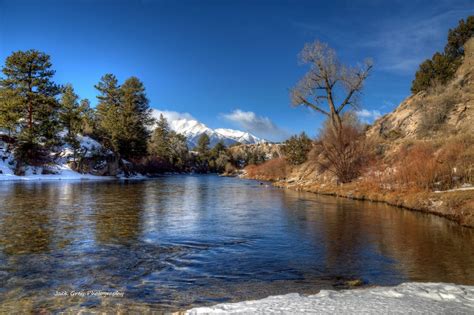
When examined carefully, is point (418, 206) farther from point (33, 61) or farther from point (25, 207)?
point (33, 61)

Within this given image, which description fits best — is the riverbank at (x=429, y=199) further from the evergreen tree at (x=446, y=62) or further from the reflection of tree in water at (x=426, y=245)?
the evergreen tree at (x=446, y=62)

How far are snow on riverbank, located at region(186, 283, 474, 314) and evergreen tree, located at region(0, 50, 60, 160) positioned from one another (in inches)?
1962

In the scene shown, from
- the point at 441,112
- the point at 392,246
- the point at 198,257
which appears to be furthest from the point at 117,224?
the point at 441,112

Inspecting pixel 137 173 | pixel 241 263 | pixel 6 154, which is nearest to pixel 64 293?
pixel 241 263

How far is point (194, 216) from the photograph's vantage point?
15.9 m

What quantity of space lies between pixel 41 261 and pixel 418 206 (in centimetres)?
1847

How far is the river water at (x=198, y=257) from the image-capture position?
5836mm

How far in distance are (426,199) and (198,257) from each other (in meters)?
15.1

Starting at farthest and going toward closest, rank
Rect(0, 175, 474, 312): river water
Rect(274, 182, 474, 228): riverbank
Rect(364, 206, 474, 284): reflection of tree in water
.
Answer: Rect(274, 182, 474, 228): riverbank, Rect(364, 206, 474, 284): reflection of tree in water, Rect(0, 175, 474, 312): river water

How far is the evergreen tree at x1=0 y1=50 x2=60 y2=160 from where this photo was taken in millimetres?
44156

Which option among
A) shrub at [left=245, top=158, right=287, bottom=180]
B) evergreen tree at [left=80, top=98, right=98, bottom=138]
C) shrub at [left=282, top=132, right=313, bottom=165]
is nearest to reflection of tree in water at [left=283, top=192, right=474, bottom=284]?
shrub at [left=282, top=132, right=313, bottom=165]

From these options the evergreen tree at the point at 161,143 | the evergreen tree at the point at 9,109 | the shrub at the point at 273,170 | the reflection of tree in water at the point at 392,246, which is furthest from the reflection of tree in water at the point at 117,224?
the evergreen tree at the point at 161,143

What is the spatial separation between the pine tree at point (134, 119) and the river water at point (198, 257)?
2044 inches

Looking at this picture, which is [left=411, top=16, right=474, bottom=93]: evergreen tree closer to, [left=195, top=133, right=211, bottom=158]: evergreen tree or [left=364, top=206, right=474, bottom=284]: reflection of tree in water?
[left=364, top=206, right=474, bottom=284]: reflection of tree in water
